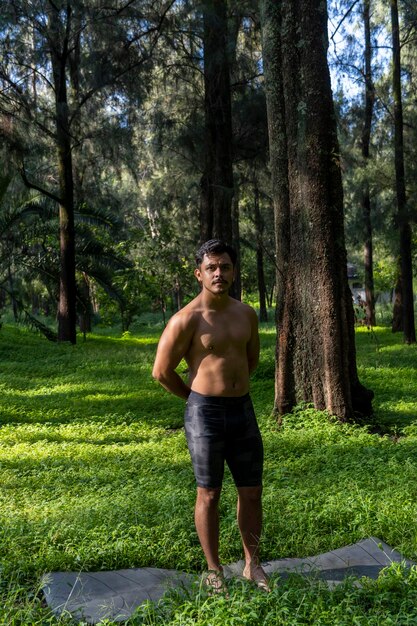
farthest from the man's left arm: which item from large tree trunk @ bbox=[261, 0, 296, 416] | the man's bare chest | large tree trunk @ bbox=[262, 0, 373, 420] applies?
large tree trunk @ bbox=[261, 0, 296, 416]

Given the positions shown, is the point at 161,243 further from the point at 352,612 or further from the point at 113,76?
the point at 352,612

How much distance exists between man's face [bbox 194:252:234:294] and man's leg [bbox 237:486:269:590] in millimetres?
1102

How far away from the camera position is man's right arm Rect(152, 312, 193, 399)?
3.60m

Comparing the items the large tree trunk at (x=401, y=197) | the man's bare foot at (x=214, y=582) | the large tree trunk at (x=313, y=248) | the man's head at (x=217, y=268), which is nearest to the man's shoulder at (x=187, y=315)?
the man's head at (x=217, y=268)

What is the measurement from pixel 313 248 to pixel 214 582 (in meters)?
4.65

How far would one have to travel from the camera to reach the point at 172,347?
3.63m

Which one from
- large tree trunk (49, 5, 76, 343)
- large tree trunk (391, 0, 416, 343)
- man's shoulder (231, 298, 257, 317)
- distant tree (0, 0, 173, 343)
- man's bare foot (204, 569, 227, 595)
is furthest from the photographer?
large tree trunk (49, 5, 76, 343)

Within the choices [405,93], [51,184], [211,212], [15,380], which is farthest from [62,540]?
[51,184]

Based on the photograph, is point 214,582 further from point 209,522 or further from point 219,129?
point 219,129

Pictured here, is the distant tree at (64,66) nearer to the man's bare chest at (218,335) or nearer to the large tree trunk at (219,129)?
the large tree trunk at (219,129)

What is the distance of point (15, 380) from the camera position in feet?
38.7

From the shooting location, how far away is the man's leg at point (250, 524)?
360 centimetres

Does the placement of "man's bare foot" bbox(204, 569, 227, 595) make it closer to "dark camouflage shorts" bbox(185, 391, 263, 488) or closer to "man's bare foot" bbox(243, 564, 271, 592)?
"man's bare foot" bbox(243, 564, 271, 592)

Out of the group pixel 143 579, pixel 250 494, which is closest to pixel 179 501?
pixel 143 579
